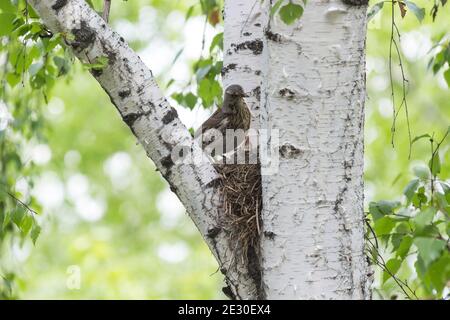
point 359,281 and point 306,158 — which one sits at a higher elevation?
point 306,158

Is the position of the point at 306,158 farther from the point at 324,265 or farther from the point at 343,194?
the point at 324,265

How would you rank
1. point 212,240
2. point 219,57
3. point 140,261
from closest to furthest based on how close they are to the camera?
point 212,240 < point 219,57 < point 140,261

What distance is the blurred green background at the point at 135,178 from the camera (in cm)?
769

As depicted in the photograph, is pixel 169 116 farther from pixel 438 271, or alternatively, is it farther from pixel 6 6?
pixel 438 271

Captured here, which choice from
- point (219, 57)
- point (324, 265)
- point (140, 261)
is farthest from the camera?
point (140, 261)

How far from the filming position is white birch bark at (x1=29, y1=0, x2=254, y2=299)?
2.28m

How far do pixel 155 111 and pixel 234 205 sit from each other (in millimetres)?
413

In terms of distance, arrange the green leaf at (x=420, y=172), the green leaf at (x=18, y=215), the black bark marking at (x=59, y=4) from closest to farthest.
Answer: the black bark marking at (x=59, y=4) → the green leaf at (x=420, y=172) → the green leaf at (x=18, y=215)

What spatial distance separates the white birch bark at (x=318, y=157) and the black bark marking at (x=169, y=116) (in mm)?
370

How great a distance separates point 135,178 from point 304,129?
8.46 meters

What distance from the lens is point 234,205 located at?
2.39 metres

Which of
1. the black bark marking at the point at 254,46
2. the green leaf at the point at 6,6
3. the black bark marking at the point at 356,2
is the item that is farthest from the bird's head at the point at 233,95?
the green leaf at the point at 6,6

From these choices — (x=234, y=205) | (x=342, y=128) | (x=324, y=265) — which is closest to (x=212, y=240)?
(x=234, y=205)

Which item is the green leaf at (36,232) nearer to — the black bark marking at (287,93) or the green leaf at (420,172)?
the black bark marking at (287,93)
